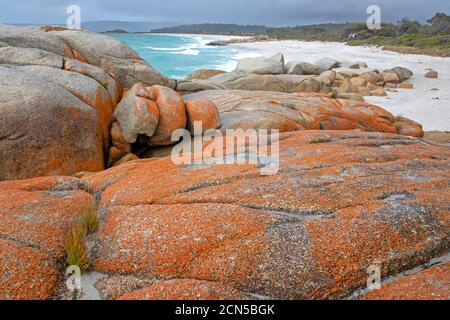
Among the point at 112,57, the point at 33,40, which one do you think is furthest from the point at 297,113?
the point at 33,40

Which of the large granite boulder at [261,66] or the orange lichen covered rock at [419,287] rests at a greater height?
the large granite boulder at [261,66]

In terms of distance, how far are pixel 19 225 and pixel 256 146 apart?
16.6 feet

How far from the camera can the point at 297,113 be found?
12484 millimetres

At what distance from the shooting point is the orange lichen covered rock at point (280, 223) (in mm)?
3711

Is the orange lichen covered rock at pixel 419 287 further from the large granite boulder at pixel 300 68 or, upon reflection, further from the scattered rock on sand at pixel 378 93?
the large granite boulder at pixel 300 68

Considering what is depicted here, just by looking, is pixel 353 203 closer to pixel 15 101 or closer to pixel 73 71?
pixel 15 101

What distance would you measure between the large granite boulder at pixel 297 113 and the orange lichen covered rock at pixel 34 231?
267 inches

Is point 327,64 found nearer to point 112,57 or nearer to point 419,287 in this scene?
point 112,57

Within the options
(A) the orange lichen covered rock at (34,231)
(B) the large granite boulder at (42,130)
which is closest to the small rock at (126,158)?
(B) the large granite boulder at (42,130)

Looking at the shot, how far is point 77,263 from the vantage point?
3922 mm

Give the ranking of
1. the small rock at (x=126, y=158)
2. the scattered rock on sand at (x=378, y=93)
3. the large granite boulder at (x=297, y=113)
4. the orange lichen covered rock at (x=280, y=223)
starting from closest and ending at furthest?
1. the orange lichen covered rock at (x=280, y=223)
2. the small rock at (x=126, y=158)
3. the large granite boulder at (x=297, y=113)
4. the scattered rock on sand at (x=378, y=93)

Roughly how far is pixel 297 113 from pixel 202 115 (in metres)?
3.93

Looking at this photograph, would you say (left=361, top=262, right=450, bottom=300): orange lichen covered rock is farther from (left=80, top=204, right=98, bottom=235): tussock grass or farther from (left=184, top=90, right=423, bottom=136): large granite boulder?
(left=184, top=90, right=423, bottom=136): large granite boulder
